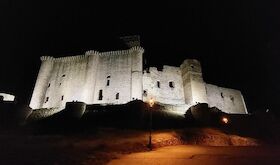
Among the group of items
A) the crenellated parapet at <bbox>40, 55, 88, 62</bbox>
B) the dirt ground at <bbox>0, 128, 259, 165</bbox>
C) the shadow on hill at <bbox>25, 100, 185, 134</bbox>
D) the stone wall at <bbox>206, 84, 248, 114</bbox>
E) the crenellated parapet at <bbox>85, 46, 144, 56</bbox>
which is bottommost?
the dirt ground at <bbox>0, 128, 259, 165</bbox>

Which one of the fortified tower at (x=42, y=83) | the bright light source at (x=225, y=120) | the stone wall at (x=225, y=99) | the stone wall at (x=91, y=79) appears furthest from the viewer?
the stone wall at (x=225, y=99)

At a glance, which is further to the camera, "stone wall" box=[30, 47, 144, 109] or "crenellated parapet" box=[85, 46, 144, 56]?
"crenellated parapet" box=[85, 46, 144, 56]

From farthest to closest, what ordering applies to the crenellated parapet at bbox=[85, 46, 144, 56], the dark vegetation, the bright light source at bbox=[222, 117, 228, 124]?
the crenellated parapet at bbox=[85, 46, 144, 56], the bright light source at bbox=[222, 117, 228, 124], the dark vegetation

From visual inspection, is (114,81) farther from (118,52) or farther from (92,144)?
(92,144)

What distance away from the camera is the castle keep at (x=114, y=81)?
1449 inches

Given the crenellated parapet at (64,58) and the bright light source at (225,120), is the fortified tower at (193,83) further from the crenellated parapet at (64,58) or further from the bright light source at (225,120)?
the crenellated parapet at (64,58)

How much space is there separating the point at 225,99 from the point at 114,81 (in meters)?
19.0

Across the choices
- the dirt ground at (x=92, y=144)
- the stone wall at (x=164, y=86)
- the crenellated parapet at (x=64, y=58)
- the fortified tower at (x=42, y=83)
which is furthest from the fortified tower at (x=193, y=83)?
the fortified tower at (x=42, y=83)

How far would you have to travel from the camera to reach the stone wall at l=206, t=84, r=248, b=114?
1645 inches

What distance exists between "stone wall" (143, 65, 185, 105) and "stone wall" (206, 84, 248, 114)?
544 cm

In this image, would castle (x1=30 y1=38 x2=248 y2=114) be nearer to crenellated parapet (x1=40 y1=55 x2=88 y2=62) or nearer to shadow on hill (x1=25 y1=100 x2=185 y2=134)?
crenellated parapet (x1=40 y1=55 x2=88 y2=62)

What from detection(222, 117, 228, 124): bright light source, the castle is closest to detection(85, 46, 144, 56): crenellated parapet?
the castle

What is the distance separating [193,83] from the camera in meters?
38.6

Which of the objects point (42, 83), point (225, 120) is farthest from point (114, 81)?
point (225, 120)
